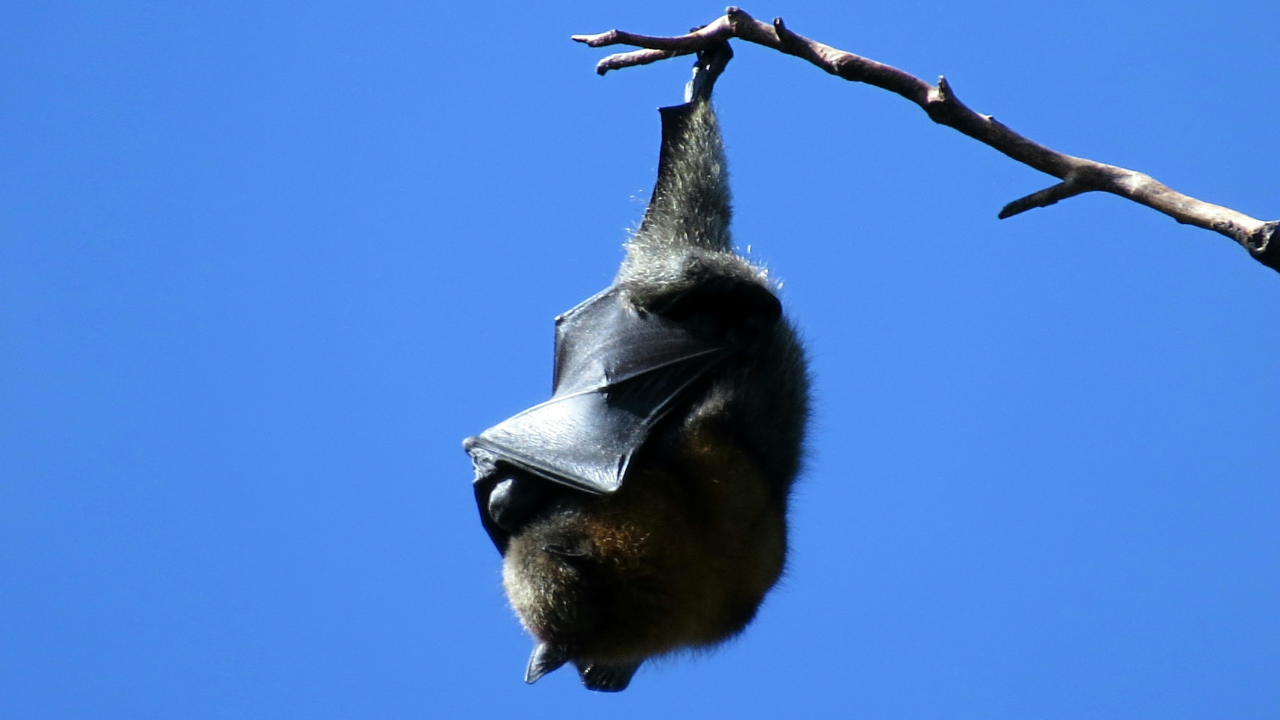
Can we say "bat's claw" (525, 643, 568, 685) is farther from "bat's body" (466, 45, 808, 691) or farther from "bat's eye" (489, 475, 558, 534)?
"bat's eye" (489, 475, 558, 534)

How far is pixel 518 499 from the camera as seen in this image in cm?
377

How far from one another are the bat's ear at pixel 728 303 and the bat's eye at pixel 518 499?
751mm

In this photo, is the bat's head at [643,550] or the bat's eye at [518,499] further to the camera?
the bat's eye at [518,499]

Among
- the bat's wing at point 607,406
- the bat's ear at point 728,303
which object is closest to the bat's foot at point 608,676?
the bat's wing at point 607,406

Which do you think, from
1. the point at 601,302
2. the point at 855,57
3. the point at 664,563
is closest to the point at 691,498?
the point at 664,563

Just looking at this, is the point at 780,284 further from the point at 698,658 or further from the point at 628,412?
the point at 698,658

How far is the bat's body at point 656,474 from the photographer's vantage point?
3.58 meters

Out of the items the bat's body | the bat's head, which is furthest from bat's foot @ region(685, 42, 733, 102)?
the bat's head

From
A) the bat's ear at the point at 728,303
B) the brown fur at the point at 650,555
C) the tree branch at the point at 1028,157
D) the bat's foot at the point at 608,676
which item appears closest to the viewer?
the tree branch at the point at 1028,157

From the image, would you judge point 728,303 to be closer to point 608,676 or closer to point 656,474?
point 656,474

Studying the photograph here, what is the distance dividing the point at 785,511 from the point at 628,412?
0.69 m

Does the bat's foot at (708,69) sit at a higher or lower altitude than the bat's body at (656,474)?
higher

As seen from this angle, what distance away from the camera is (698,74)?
162 inches

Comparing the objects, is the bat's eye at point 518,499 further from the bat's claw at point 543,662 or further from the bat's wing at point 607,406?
the bat's claw at point 543,662
